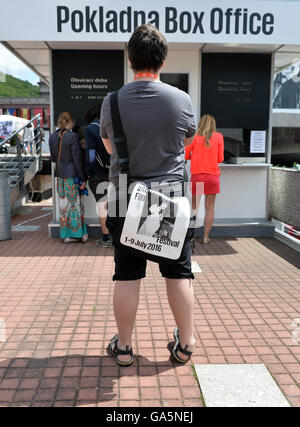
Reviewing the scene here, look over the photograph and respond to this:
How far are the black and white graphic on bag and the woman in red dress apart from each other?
3648 mm

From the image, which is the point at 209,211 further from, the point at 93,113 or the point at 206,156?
the point at 93,113

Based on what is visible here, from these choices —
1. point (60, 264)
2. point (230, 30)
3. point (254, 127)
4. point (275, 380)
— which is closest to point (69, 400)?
point (275, 380)

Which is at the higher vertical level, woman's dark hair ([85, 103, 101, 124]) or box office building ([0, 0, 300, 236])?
box office building ([0, 0, 300, 236])

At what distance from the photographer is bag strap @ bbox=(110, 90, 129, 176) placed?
7.68ft

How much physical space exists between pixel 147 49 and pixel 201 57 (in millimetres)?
4395

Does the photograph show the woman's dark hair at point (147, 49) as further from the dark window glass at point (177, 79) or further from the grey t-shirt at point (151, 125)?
the dark window glass at point (177, 79)

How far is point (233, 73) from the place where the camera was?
6520mm

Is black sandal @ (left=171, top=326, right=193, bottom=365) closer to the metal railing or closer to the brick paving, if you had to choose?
the brick paving

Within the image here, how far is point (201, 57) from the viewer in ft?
21.1

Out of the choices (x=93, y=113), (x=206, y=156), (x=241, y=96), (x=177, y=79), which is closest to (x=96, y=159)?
(x=93, y=113)

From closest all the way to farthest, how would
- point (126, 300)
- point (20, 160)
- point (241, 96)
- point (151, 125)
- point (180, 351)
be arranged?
point (151, 125) → point (126, 300) → point (180, 351) → point (241, 96) → point (20, 160)

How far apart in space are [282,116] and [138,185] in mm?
13145

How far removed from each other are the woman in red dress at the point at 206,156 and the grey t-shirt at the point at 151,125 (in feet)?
11.4

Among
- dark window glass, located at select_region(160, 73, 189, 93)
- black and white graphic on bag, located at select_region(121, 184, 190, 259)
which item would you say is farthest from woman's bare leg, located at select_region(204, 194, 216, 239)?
black and white graphic on bag, located at select_region(121, 184, 190, 259)
